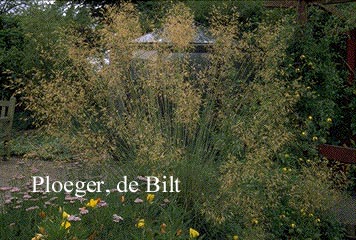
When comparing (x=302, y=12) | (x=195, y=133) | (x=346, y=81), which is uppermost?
(x=302, y=12)

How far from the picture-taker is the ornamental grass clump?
11.0ft

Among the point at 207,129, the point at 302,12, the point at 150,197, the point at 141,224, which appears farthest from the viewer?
the point at 302,12

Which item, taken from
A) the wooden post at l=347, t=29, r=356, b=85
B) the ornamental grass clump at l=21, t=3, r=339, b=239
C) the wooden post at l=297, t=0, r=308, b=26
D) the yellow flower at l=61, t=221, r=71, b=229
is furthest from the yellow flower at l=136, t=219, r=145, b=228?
the wooden post at l=347, t=29, r=356, b=85

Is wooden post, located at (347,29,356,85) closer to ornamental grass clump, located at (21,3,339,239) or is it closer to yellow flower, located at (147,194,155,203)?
ornamental grass clump, located at (21,3,339,239)

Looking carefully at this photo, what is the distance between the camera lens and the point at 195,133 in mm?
4148

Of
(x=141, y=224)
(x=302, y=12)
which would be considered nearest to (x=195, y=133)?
(x=141, y=224)

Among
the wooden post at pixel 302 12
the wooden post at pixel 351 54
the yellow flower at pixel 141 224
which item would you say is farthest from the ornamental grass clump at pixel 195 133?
the wooden post at pixel 351 54

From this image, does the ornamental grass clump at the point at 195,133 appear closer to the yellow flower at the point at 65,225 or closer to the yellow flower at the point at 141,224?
the yellow flower at the point at 141,224

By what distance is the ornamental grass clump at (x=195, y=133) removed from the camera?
3.36 metres

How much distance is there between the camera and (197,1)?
35.5 ft

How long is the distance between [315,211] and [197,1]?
7.33 metres

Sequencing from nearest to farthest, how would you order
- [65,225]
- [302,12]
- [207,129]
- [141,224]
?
1. [65,225]
2. [141,224]
3. [207,129]
4. [302,12]

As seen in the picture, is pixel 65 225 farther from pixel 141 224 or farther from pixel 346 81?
pixel 346 81

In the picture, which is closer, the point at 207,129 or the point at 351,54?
the point at 207,129
